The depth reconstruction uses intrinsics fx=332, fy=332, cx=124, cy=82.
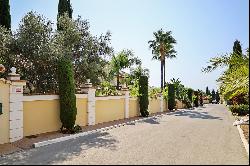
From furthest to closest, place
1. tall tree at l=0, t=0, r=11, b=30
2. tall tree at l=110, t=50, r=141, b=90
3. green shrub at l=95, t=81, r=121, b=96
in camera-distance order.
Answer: tall tree at l=110, t=50, r=141, b=90 < tall tree at l=0, t=0, r=11, b=30 < green shrub at l=95, t=81, r=121, b=96

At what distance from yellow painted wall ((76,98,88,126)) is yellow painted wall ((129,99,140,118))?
8247 millimetres

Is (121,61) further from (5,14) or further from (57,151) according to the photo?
(57,151)

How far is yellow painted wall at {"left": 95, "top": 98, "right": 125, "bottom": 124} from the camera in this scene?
2167cm

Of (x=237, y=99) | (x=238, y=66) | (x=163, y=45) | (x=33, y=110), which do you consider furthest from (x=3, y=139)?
(x=163, y=45)

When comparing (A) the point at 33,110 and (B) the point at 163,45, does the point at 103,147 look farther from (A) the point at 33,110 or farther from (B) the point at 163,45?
(B) the point at 163,45

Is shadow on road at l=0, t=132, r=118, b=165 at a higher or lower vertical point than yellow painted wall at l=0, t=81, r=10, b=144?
lower

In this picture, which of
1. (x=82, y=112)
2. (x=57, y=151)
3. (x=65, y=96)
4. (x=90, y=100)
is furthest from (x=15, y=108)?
(x=90, y=100)

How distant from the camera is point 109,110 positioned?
2327cm

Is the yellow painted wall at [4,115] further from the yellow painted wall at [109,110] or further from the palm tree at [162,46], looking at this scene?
the palm tree at [162,46]

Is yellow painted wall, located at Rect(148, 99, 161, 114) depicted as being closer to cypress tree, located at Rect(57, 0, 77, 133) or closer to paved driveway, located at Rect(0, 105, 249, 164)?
cypress tree, located at Rect(57, 0, 77, 133)

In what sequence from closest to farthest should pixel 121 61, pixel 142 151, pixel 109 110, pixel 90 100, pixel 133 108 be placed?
pixel 142 151 < pixel 90 100 < pixel 109 110 < pixel 133 108 < pixel 121 61

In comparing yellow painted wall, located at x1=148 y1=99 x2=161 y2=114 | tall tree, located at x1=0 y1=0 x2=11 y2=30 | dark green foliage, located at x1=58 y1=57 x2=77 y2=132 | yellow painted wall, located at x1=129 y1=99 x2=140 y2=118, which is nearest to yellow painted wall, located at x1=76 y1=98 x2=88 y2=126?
dark green foliage, located at x1=58 y1=57 x2=77 y2=132

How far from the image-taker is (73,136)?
15641 millimetres

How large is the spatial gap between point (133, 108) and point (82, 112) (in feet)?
30.9
